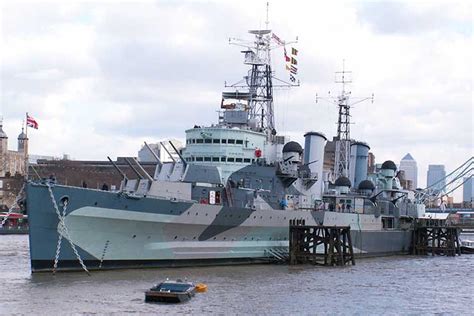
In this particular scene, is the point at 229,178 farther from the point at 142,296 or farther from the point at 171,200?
the point at 142,296

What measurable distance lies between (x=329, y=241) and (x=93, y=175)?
76.5 m

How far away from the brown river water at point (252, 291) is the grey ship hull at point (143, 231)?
64cm

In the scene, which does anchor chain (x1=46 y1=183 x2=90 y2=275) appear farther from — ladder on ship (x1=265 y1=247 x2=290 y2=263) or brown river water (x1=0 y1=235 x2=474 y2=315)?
ladder on ship (x1=265 y1=247 x2=290 y2=263)

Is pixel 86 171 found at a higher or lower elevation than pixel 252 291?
higher

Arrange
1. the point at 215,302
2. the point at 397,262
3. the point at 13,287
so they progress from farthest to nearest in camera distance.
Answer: the point at 397,262, the point at 13,287, the point at 215,302

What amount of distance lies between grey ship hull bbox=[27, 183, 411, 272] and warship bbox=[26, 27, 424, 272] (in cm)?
4

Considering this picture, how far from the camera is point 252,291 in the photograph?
30.1 m

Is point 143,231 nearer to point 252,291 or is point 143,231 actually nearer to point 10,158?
point 252,291

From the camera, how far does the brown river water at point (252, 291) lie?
2553cm

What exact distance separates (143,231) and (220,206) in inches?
174

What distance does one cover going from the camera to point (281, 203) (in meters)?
42.1

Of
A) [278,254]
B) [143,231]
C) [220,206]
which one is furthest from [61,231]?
[278,254]

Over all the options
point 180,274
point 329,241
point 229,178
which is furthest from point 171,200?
point 329,241

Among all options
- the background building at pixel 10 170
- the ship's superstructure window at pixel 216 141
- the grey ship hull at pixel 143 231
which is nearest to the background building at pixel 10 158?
the background building at pixel 10 170
